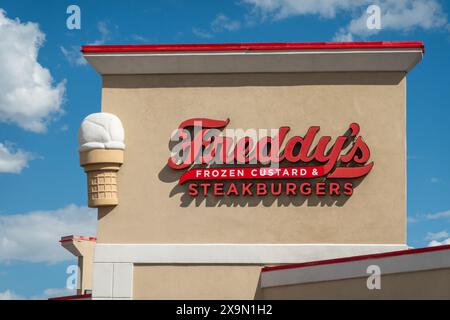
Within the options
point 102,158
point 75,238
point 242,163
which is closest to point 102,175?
point 102,158

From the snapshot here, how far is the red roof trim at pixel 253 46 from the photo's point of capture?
24.5 m

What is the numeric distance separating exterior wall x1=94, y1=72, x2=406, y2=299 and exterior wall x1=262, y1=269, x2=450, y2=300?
266cm

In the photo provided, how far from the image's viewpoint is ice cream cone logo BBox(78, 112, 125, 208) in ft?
81.4

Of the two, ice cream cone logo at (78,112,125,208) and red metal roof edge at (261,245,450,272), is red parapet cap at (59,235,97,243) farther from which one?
red metal roof edge at (261,245,450,272)

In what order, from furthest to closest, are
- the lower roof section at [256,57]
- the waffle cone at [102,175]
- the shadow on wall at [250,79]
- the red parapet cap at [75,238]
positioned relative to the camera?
A: the red parapet cap at [75,238] → the shadow on wall at [250,79] → the waffle cone at [102,175] → the lower roof section at [256,57]

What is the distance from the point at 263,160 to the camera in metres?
24.8

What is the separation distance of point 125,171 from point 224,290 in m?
5.13

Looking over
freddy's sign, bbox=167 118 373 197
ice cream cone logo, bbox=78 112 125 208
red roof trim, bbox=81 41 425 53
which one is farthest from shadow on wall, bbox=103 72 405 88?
ice cream cone logo, bbox=78 112 125 208

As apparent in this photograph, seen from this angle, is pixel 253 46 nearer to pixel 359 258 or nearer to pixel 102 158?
pixel 102 158

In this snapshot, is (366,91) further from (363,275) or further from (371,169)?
(363,275)

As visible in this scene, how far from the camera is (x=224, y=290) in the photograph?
79.8ft

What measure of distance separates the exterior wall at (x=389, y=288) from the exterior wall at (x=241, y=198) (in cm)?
266

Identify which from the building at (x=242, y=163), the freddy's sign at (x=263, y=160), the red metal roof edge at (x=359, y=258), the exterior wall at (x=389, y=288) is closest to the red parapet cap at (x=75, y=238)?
the building at (x=242, y=163)

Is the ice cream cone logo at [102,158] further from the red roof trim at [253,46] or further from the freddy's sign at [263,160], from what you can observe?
the red roof trim at [253,46]
